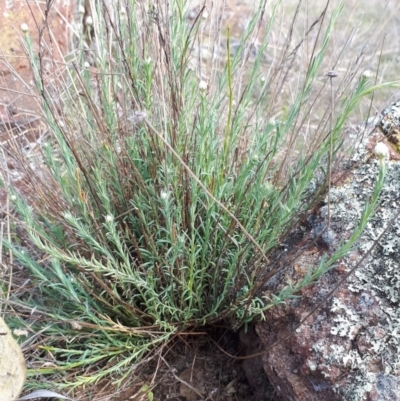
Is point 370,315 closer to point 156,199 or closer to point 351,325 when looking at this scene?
point 351,325

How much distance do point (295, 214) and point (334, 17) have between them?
644 millimetres

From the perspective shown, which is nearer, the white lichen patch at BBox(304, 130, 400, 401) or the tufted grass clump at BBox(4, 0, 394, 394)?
the white lichen patch at BBox(304, 130, 400, 401)

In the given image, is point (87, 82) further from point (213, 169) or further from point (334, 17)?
point (334, 17)

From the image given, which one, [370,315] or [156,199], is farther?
[156,199]

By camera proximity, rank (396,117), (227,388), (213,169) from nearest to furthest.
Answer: (213,169) → (396,117) → (227,388)

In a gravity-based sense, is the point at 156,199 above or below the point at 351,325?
above

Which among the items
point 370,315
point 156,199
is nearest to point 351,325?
point 370,315

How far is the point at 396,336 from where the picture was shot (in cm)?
124

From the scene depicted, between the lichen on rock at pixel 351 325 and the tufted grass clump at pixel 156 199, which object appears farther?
the tufted grass clump at pixel 156 199

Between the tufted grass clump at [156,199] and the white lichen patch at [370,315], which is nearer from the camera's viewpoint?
the white lichen patch at [370,315]

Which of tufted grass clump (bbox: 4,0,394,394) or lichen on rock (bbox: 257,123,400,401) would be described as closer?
lichen on rock (bbox: 257,123,400,401)

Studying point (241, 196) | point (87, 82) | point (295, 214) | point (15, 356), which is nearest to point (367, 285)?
point (295, 214)

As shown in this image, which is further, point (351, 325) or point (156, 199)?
point (156, 199)

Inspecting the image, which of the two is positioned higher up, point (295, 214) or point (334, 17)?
point (334, 17)
